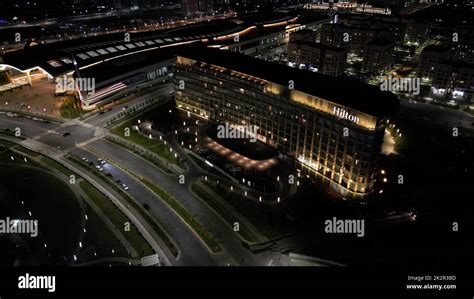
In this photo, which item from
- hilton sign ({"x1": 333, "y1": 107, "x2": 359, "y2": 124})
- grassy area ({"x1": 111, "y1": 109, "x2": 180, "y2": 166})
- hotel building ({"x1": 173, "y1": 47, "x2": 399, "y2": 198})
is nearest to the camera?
hilton sign ({"x1": 333, "y1": 107, "x2": 359, "y2": 124})

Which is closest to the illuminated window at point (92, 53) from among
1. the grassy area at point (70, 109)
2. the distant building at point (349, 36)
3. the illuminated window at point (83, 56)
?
the illuminated window at point (83, 56)

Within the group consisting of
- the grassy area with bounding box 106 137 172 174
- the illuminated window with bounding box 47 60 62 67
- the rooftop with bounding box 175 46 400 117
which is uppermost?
the illuminated window with bounding box 47 60 62 67

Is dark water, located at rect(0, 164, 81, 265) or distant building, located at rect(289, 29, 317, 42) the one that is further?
distant building, located at rect(289, 29, 317, 42)

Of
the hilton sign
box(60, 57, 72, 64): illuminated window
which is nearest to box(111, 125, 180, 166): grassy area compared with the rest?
the hilton sign

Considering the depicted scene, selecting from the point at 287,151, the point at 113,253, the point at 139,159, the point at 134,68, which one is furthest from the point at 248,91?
the point at 134,68

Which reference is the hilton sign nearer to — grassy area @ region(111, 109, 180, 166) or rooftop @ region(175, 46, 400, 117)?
rooftop @ region(175, 46, 400, 117)

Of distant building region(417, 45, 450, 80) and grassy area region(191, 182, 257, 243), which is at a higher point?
distant building region(417, 45, 450, 80)

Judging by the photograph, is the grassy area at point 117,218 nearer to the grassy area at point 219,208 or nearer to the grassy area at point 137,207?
the grassy area at point 137,207

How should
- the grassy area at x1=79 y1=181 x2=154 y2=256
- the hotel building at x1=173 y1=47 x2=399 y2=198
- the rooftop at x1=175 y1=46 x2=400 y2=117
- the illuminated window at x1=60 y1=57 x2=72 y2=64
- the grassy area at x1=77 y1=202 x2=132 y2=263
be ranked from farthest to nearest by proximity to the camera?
the illuminated window at x1=60 y1=57 x2=72 y2=64, the hotel building at x1=173 y1=47 x2=399 y2=198, the rooftop at x1=175 y1=46 x2=400 y2=117, the grassy area at x1=79 y1=181 x2=154 y2=256, the grassy area at x1=77 y1=202 x2=132 y2=263
